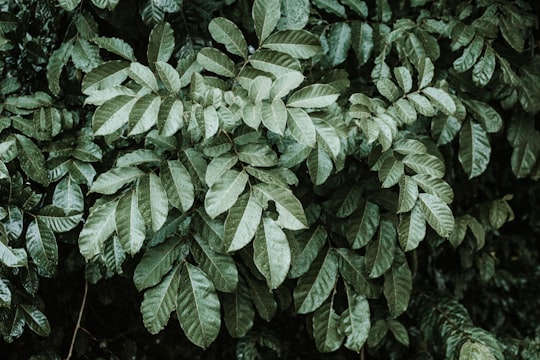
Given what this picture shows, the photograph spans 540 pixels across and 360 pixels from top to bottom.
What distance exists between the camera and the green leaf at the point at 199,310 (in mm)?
1222

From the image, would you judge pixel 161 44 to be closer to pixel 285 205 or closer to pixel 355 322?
pixel 285 205

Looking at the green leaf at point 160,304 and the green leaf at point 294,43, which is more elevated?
the green leaf at point 294,43

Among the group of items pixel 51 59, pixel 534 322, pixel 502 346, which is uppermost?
pixel 51 59

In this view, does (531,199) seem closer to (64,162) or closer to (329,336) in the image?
(329,336)

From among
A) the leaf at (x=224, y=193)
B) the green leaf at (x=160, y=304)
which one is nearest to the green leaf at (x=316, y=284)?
the green leaf at (x=160, y=304)

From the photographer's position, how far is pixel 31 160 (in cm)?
137

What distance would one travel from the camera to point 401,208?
1.28 metres

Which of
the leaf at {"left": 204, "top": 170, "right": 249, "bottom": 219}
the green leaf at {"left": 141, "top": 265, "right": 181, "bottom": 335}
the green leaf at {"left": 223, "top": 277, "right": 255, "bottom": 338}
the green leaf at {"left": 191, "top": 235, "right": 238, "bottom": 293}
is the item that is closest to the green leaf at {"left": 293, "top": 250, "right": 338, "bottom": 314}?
the green leaf at {"left": 223, "top": 277, "right": 255, "bottom": 338}

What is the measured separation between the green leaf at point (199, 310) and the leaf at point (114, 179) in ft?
0.85

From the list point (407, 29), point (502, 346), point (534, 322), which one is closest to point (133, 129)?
point (407, 29)

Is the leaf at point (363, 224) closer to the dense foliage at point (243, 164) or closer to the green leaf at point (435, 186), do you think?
the dense foliage at point (243, 164)

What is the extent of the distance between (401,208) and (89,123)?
0.83 meters

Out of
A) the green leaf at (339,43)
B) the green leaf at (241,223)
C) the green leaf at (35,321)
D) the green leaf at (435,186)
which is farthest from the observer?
the green leaf at (339,43)

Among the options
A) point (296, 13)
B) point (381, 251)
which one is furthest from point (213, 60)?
point (381, 251)
